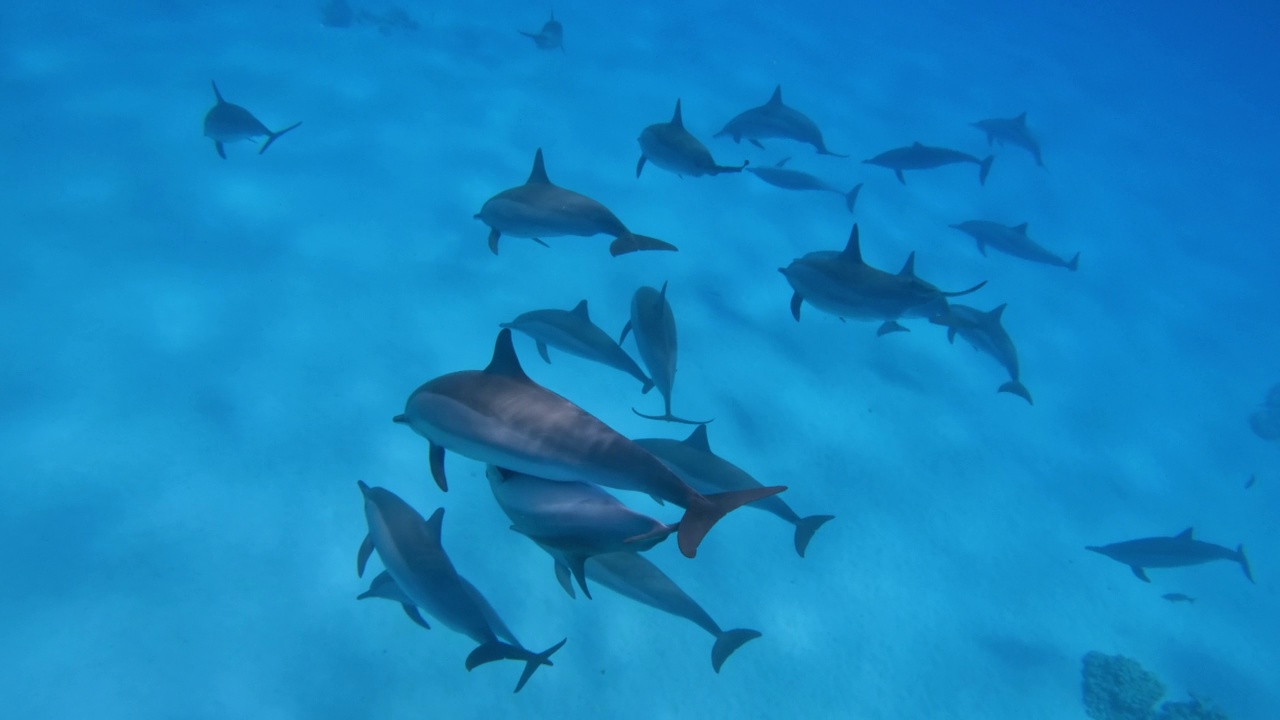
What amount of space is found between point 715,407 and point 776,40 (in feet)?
55.9

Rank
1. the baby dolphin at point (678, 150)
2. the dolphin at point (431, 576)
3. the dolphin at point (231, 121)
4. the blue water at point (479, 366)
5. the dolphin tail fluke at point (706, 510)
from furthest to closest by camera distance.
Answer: the dolphin at point (231, 121)
the baby dolphin at point (678, 150)
the blue water at point (479, 366)
the dolphin at point (431, 576)
the dolphin tail fluke at point (706, 510)

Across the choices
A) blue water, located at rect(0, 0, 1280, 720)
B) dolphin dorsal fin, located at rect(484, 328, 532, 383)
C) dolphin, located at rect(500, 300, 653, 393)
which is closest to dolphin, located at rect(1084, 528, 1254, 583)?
blue water, located at rect(0, 0, 1280, 720)

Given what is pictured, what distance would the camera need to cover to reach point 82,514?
4.01 meters

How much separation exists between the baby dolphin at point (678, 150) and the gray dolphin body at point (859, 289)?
1.12 metres

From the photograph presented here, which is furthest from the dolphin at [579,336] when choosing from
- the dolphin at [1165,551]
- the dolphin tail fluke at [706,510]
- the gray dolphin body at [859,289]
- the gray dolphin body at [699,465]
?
the dolphin at [1165,551]

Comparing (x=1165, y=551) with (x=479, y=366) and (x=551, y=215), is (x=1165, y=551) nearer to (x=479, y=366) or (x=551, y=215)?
(x=551, y=215)

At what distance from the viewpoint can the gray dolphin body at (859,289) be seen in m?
3.58

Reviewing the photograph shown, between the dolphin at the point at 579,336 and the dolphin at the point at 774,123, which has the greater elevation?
the dolphin at the point at 774,123

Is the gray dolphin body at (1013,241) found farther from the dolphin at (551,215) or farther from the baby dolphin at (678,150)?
the dolphin at (551,215)

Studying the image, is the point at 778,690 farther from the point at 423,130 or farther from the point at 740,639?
the point at 423,130

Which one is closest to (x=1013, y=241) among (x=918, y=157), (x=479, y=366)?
(x=918, y=157)

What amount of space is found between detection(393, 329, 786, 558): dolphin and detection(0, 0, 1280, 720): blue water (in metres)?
2.54

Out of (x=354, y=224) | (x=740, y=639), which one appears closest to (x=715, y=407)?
(x=740, y=639)

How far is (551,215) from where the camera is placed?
3.59 meters
